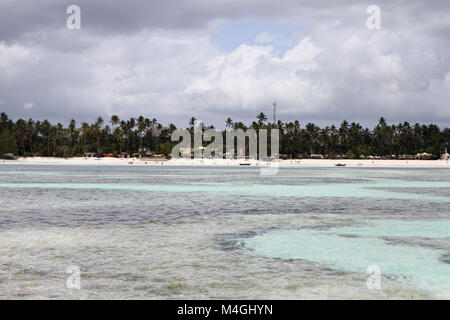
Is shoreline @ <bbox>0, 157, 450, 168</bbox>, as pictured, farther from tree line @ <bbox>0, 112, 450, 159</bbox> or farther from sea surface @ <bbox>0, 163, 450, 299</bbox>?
sea surface @ <bbox>0, 163, 450, 299</bbox>

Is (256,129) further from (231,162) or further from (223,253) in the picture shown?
(223,253)

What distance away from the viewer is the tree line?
577ft

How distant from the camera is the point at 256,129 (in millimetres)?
183000

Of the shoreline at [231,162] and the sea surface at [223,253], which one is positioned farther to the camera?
the shoreline at [231,162]

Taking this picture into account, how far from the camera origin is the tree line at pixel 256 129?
577 feet

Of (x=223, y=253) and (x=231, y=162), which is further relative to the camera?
(x=231, y=162)

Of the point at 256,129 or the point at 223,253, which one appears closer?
the point at 223,253

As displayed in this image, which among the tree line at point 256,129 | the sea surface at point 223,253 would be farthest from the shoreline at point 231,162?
the sea surface at point 223,253

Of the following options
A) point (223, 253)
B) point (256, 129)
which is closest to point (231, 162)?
point (256, 129)

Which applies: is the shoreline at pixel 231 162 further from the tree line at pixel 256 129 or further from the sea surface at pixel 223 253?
the sea surface at pixel 223 253

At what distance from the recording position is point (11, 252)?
14.4 metres

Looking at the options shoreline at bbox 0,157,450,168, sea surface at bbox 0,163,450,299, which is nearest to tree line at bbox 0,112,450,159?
shoreline at bbox 0,157,450,168

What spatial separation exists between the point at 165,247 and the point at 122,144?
17524cm
